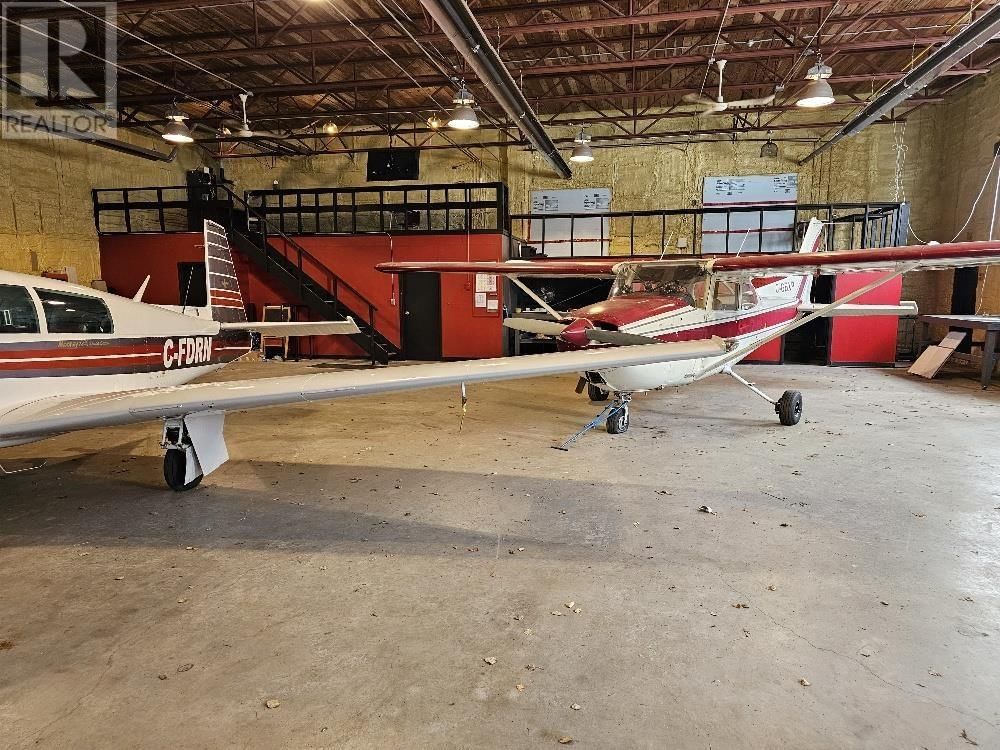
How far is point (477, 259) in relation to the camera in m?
13.1

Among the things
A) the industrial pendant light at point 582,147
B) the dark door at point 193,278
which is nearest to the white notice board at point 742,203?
the industrial pendant light at point 582,147

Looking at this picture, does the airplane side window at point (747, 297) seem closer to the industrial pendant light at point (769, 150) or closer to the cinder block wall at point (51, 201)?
the industrial pendant light at point (769, 150)

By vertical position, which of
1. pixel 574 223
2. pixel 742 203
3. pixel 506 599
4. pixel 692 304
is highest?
pixel 742 203

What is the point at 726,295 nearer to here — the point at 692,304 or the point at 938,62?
the point at 692,304

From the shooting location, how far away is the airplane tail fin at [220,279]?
23.3ft

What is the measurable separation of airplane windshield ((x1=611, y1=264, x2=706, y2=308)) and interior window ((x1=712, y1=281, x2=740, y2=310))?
222 mm

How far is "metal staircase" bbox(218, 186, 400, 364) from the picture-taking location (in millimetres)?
13602

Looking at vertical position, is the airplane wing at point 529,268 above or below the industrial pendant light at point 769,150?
below

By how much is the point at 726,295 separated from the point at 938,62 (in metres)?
5.99

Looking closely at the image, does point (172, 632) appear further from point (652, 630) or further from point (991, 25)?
point (991, 25)

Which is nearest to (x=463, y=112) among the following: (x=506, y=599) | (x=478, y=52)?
(x=478, y=52)

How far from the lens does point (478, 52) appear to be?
25.2 ft

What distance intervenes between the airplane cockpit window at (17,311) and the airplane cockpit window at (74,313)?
0.10 meters

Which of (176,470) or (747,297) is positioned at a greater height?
(747,297)
